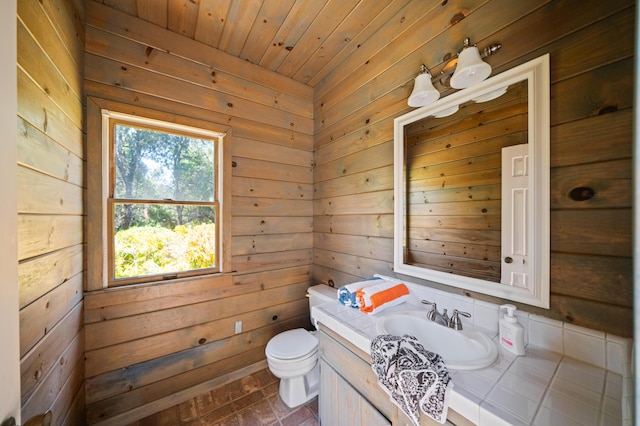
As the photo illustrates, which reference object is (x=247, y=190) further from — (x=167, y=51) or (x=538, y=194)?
(x=538, y=194)

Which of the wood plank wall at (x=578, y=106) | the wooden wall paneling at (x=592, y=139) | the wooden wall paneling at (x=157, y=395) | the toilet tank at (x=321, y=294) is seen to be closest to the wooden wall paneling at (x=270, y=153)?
the wood plank wall at (x=578, y=106)

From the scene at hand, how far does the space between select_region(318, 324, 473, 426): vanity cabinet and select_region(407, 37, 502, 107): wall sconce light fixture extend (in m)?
1.35

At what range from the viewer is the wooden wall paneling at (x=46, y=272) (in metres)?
0.84

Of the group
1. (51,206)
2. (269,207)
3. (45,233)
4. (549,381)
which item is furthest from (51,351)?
(549,381)

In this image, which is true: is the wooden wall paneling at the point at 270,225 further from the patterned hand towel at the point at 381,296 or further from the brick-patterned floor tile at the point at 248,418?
the brick-patterned floor tile at the point at 248,418

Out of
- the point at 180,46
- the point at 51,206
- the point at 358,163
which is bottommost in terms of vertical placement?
the point at 51,206

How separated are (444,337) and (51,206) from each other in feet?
6.20

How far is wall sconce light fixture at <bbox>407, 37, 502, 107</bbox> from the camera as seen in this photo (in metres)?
1.10

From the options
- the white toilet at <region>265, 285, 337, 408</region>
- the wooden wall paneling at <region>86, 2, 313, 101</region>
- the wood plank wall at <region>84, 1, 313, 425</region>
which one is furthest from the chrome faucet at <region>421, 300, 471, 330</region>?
the wooden wall paneling at <region>86, 2, 313, 101</region>

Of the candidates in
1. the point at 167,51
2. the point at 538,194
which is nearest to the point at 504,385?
the point at 538,194

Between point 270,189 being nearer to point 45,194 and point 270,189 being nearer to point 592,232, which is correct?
point 45,194

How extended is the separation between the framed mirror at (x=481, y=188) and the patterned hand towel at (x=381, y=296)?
0.46ft

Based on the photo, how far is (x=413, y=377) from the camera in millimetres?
811

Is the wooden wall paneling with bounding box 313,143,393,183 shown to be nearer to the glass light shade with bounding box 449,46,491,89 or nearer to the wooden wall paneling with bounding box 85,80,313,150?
the wooden wall paneling with bounding box 85,80,313,150
